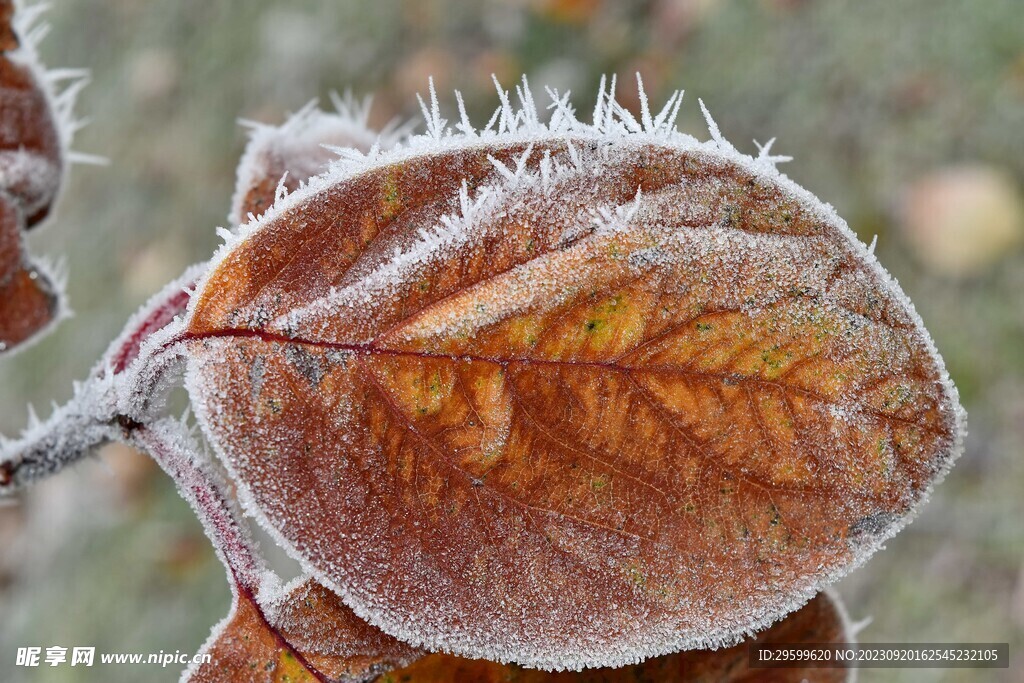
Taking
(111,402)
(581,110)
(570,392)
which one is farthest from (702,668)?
(581,110)

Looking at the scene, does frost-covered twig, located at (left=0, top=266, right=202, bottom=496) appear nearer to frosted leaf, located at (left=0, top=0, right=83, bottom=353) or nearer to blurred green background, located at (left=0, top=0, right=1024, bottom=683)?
frosted leaf, located at (left=0, top=0, right=83, bottom=353)

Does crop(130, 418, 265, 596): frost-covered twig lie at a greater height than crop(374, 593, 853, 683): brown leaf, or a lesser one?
greater

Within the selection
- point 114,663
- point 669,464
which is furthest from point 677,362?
point 114,663

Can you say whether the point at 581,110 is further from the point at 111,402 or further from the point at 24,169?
the point at 111,402

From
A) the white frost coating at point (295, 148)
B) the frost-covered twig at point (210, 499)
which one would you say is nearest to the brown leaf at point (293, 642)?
the frost-covered twig at point (210, 499)

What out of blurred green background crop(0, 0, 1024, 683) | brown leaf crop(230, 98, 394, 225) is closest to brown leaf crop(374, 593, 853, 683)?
brown leaf crop(230, 98, 394, 225)

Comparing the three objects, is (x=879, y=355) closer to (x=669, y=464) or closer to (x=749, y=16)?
(x=669, y=464)
